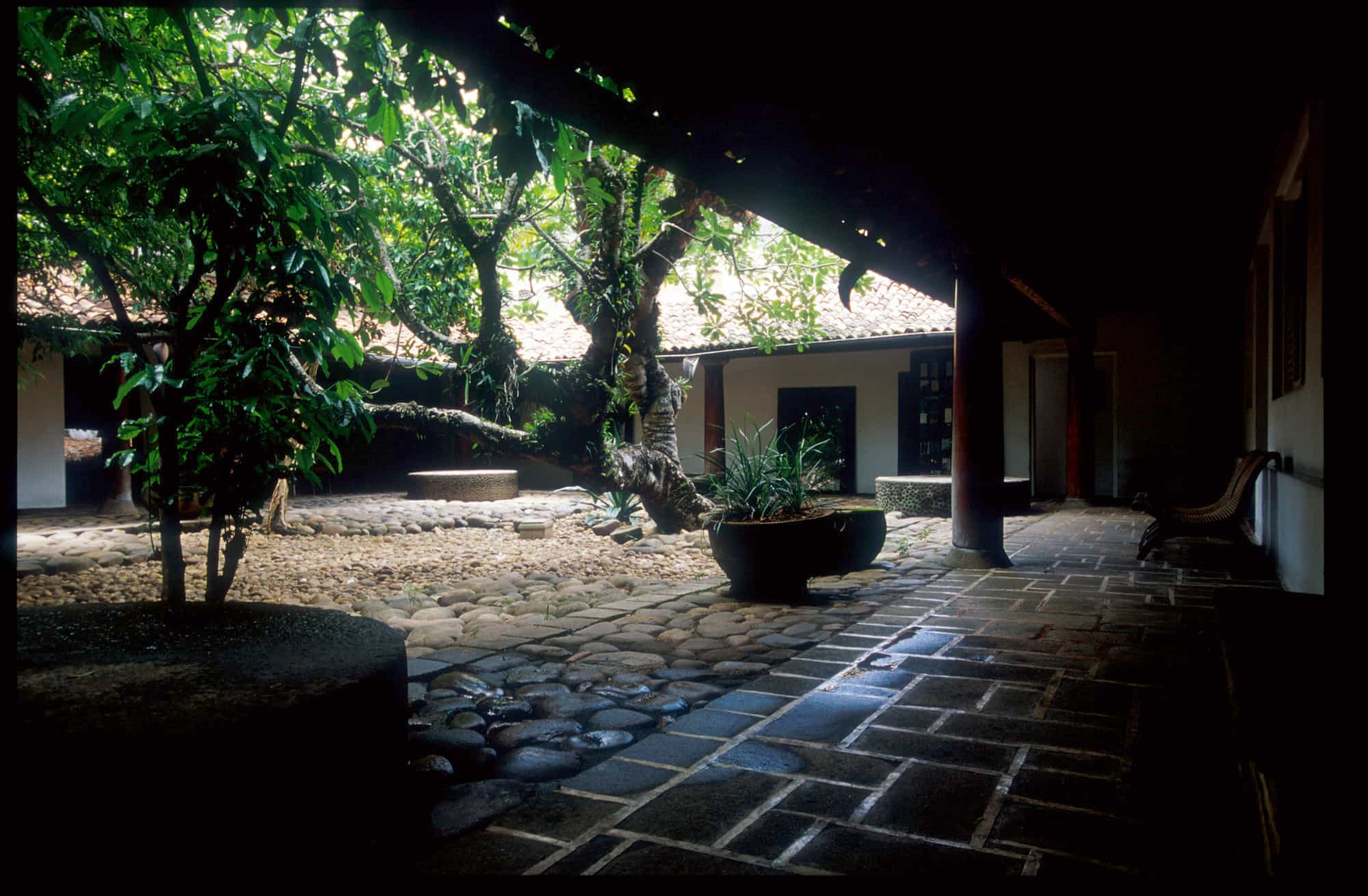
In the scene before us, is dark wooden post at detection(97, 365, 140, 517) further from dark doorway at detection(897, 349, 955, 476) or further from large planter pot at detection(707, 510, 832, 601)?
dark doorway at detection(897, 349, 955, 476)

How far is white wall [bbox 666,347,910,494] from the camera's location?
1300 cm

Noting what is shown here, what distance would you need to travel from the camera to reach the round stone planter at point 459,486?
1143cm

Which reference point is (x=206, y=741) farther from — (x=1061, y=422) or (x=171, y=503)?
(x=1061, y=422)

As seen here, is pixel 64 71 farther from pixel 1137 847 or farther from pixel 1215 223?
pixel 1215 223

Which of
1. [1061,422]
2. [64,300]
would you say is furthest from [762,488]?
[64,300]

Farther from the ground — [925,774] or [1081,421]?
[1081,421]

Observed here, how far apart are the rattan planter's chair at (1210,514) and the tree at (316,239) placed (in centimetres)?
396

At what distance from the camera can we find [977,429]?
5789mm

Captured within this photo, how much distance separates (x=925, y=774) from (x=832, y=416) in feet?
38.0

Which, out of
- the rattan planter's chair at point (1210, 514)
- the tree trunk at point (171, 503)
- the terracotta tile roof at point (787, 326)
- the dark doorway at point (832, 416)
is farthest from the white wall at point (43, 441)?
the rattan planter's chair at point (1210, 514)

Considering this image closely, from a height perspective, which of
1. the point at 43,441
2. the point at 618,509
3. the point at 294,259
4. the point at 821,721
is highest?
the point at 294,259

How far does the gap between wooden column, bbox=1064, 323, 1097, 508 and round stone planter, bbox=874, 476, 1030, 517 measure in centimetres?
90

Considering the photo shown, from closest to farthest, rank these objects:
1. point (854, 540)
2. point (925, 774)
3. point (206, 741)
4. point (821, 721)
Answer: point (206, 741), point (925, 774), point (821, 721), point (854, 540)

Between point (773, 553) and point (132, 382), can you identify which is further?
point (773, 553)
